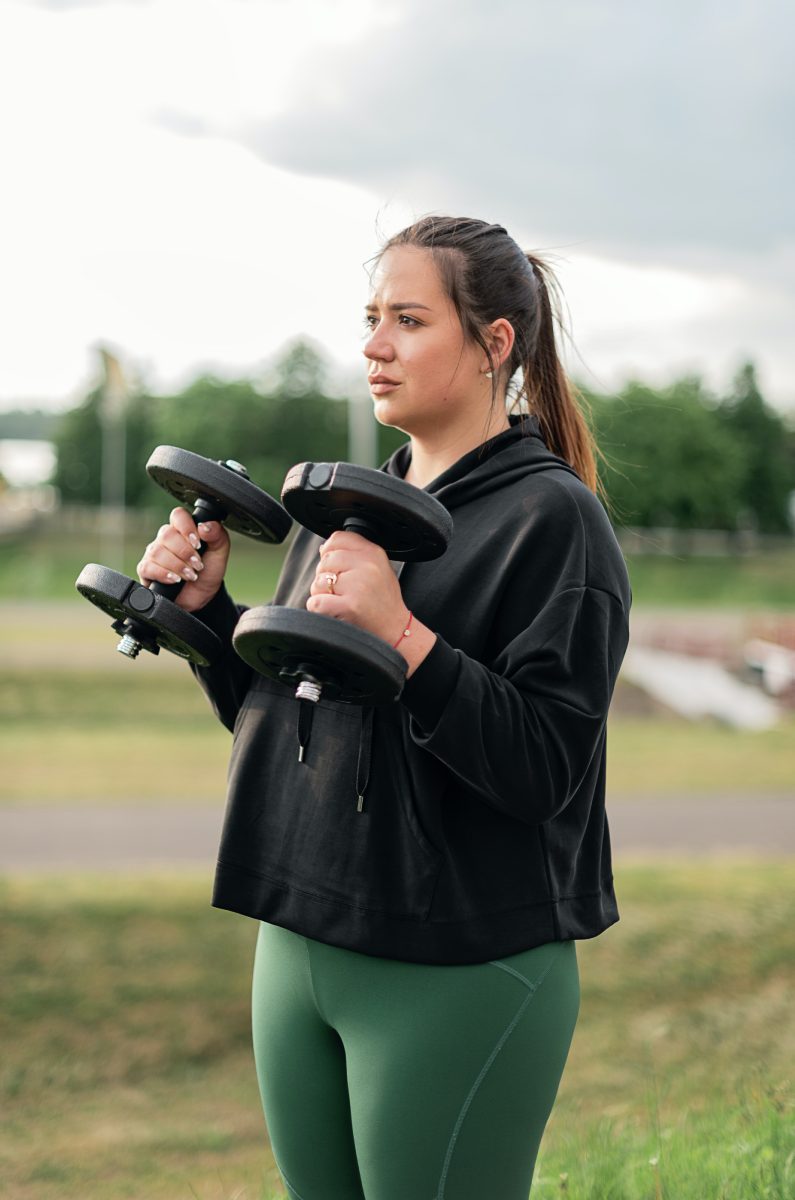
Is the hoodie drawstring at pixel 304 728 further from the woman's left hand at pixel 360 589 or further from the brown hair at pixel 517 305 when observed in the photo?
the brown hair at pixel 517 305

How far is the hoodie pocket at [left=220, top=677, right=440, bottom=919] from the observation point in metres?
1.44

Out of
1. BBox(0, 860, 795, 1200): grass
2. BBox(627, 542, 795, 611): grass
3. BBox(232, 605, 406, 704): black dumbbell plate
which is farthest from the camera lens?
BBox(627, 542, 795, 611): grass

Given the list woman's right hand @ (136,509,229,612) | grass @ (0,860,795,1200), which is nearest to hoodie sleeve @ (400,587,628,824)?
woman's right hand @ (136,509,229,612)

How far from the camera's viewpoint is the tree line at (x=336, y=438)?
4419 cm

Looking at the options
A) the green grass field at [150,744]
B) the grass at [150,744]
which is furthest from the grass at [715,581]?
the grass at [150,744]

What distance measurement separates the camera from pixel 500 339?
1.57 metres

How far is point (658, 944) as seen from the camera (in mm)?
5578

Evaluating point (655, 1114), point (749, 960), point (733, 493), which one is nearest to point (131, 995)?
point (749, 960)

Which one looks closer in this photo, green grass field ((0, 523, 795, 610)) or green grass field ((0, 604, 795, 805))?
green grass field ((0, 604, 795, 805))

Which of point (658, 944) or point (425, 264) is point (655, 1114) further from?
point (658, 944)

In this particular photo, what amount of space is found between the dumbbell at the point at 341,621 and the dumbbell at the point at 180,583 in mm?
201

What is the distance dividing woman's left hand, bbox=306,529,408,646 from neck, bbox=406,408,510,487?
30cm

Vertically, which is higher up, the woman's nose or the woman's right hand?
the woman's nose

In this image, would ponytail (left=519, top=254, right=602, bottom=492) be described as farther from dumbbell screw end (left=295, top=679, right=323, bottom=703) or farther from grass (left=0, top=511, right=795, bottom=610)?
grass (left=0, top=511, right=795, bottom=610)
